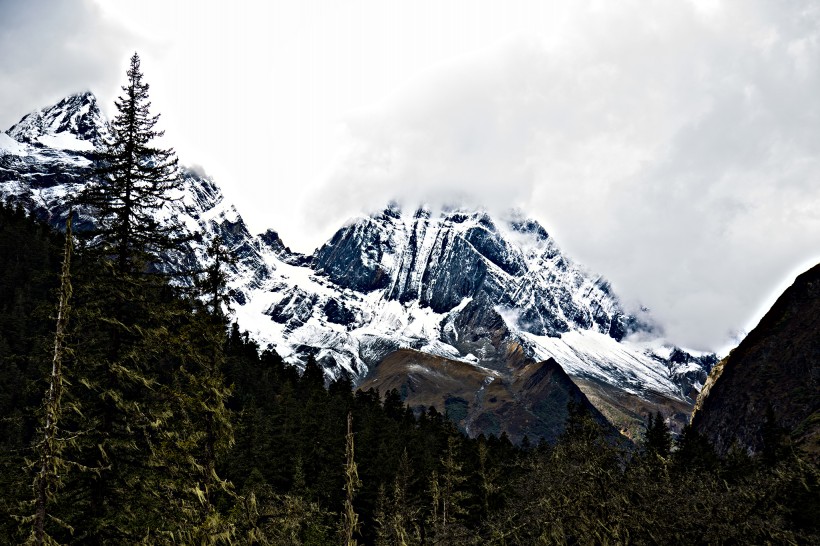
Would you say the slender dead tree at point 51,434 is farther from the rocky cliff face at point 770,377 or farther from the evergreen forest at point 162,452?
the rocky cliff face at point 770,377

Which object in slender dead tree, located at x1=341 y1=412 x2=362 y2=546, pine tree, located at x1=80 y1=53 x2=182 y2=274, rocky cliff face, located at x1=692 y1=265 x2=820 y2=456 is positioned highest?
rocky cliff face, located at x1=692 y1=265 x2=820 y2=456

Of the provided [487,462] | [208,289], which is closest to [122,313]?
[208,289]

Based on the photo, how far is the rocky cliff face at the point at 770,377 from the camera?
10981cm

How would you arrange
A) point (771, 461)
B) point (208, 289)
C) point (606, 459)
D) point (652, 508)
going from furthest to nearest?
point (771, 461) → point (208, 289) → point (606, 459) → point (652, 508)

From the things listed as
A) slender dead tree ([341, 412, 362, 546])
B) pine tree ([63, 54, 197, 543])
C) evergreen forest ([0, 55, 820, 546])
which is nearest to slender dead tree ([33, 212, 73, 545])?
evergreen forest ([0, 55, 820, 546])

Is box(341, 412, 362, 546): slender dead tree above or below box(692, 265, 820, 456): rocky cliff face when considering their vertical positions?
below

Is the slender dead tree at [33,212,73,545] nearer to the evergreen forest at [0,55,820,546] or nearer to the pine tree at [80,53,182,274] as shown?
the evergreen forest at [0,55,820,546]

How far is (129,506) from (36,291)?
9756cm

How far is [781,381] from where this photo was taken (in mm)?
115812

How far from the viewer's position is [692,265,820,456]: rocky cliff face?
10981 cm

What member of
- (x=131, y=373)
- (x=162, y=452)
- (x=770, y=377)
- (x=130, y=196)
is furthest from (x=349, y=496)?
(x=770, y=377)

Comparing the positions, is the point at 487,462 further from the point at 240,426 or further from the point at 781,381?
the point at 781,381

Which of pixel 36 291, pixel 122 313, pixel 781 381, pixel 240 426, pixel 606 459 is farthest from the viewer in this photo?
pixel 781 381

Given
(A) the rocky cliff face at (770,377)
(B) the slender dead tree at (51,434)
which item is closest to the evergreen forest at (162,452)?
(B) the slender dead tree at (51,434)
